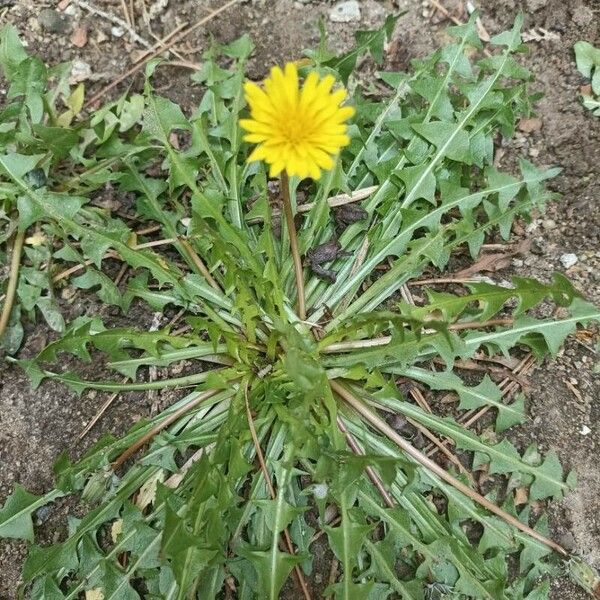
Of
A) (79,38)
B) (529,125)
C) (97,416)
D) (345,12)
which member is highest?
(345,12)

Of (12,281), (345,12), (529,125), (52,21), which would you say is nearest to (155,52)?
(52,21)

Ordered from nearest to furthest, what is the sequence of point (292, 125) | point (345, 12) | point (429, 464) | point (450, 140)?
point (292, 125)
point (429, 464)
point (450, 140)
point (345, 12)

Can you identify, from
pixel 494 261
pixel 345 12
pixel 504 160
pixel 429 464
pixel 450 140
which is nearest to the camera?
pixel 429 464

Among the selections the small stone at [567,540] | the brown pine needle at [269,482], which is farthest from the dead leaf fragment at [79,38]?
the small stone at [567,540]

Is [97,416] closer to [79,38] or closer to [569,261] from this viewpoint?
[79,38]

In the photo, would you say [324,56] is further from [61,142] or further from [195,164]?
[61,142]

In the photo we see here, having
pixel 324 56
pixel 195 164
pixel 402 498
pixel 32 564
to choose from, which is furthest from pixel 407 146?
pixel 32 564

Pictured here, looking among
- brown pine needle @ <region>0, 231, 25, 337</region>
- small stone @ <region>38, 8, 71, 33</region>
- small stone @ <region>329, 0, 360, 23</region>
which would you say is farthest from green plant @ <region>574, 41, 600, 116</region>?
brown pine needle @ <region>0, 231, 25, 337</region>
